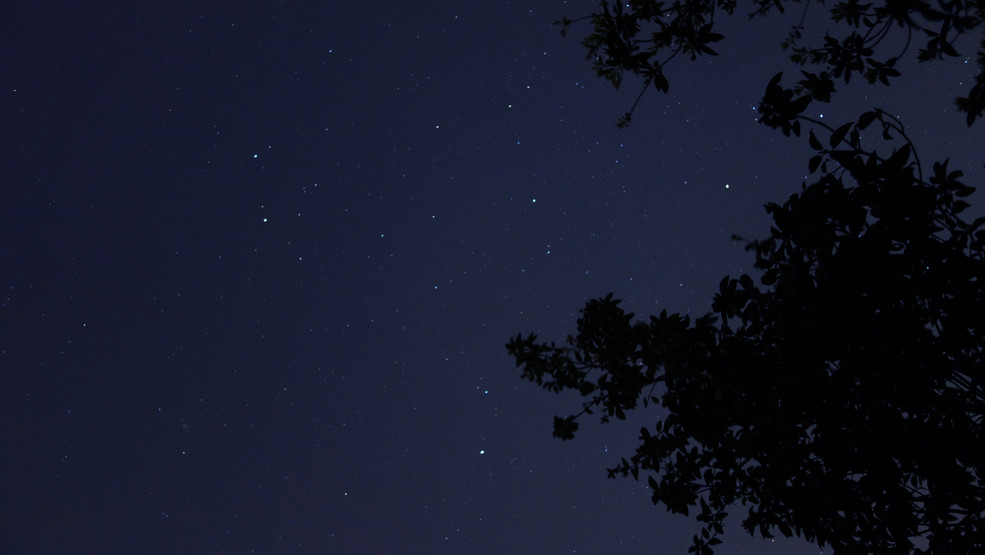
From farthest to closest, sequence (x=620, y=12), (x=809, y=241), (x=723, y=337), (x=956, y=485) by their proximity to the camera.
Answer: (x=620, y=12)
(x=723, y=337)
(x=809, y=241)
(x=956, y=485)

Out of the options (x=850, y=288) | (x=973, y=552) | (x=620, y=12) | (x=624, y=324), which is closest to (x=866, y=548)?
(x=973, y=552)

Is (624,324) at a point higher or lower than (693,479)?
higher

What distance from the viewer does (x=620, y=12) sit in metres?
3.73

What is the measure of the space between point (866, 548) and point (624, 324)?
4.77 ft

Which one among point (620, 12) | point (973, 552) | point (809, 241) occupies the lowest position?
point (973, 552)

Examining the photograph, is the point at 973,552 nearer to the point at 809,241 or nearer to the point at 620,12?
the point at 809,241

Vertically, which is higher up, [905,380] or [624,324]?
[624,324]

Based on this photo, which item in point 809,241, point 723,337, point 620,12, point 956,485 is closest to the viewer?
point 956,485

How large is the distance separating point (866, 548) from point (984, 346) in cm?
103

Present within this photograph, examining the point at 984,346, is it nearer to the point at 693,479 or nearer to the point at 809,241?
the point at 809,241

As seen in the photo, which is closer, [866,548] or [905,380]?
[905,380]

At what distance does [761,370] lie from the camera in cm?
335

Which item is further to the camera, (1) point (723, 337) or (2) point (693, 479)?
(2) point (693, 479)

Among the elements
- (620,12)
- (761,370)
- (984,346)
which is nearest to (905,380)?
(984,346)
